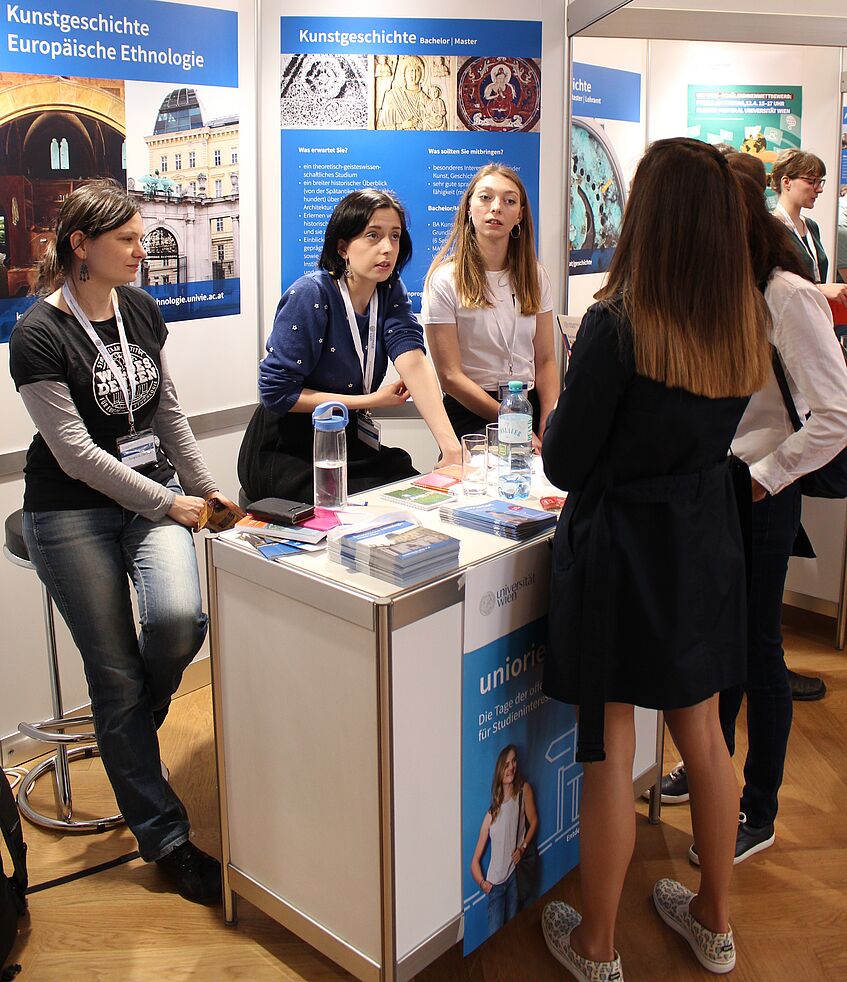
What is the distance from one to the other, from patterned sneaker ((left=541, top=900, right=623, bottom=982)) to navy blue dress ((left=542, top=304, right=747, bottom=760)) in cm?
49

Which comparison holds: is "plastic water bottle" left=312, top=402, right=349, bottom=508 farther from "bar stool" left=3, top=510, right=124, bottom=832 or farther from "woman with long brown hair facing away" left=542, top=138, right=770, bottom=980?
"bar stool" left=3, top=510, right=124, bottom=832

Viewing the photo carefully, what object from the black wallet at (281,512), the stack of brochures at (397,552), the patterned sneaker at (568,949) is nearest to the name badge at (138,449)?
the black wallet at (281,512)

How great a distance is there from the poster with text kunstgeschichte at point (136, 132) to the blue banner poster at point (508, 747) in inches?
64.0

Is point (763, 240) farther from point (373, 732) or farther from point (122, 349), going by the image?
point (122, 349)

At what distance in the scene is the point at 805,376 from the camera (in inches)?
89.4

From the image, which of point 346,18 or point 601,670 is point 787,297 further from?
point 346,18

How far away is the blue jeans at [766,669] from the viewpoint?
244 centimetres

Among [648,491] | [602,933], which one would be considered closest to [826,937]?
[602,933]

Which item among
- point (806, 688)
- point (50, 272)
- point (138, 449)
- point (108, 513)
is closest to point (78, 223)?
point (50, 272)

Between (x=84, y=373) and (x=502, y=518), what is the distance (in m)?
1.04

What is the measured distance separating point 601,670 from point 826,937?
0.97 m

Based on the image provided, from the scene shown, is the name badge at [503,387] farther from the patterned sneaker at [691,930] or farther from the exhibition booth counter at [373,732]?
the patterned sneaker at [691,930]

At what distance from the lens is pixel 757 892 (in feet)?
8.46

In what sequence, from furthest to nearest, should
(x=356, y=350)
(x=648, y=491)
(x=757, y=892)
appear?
(x=356, y=350) → (x=757, y=892) → (x=648, y=491)
